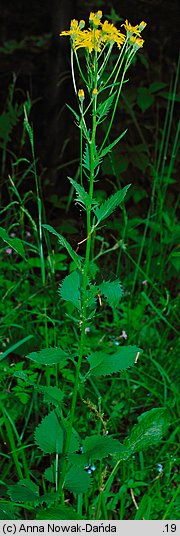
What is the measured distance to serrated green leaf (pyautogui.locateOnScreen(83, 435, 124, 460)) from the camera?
1.29 meters

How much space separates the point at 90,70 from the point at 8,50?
2.33 metres

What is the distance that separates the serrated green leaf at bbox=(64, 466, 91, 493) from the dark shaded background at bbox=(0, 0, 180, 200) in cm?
165

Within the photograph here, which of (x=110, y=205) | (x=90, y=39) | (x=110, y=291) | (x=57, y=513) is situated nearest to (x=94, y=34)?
(x=90, y=39)

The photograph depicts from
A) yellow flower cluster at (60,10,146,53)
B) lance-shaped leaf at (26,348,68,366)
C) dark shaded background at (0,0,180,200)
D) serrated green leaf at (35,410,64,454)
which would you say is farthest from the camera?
dark shaded background at (0,0,180,200)

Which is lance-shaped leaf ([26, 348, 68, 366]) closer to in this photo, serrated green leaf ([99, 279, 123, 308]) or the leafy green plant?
the leafy green plant

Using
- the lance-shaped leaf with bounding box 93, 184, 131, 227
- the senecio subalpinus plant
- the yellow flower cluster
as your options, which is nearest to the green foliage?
the senecio subalpinus plant

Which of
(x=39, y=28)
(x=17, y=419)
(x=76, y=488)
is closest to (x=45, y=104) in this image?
(x=39, y=28)

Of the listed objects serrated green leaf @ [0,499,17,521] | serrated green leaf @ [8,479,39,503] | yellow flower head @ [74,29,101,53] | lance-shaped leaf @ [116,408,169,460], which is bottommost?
serrated green leaf @ [0,499,17,521]

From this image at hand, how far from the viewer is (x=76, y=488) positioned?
1337 mm

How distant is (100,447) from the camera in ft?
4.34

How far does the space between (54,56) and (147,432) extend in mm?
2069

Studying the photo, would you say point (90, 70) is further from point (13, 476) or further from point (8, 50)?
point (8, 50)

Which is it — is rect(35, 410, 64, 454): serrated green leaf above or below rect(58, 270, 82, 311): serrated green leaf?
below
